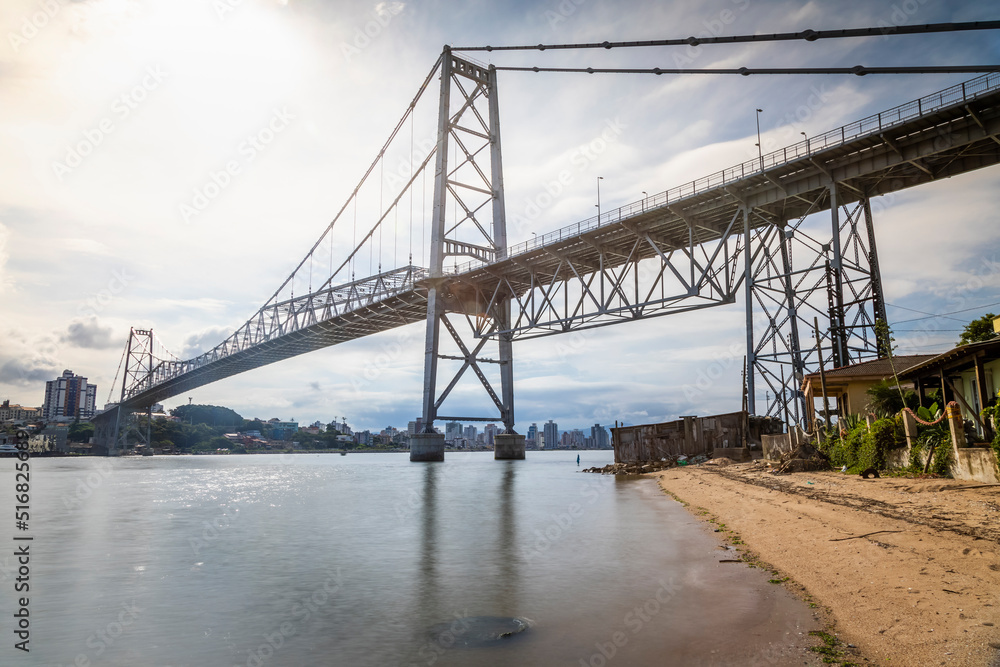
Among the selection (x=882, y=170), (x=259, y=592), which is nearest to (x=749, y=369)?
(x=882, y=170)

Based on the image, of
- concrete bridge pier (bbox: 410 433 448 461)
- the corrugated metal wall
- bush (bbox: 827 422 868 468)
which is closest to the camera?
bush (bbox: 827 422 868 468)

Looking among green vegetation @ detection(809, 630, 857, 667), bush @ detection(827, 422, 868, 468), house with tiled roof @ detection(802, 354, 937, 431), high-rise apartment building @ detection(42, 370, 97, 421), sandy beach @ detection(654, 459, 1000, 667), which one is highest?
high-rise apartment building @ detection(42, 370, 97, 421)

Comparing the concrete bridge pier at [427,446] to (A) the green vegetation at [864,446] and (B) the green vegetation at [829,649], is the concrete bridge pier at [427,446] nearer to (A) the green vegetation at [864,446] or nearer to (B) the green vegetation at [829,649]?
(A) the green vegetation at [864,446]

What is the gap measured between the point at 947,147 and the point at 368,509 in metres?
26.1

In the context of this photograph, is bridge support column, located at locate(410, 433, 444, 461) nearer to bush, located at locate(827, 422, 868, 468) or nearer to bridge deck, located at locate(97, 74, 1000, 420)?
bridge deck, located at locate(97, 74, 1000, 420)

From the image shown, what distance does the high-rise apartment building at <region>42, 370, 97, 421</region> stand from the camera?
130625mm

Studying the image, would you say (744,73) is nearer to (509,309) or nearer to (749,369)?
(749,369)

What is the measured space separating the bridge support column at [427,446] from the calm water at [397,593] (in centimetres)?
3288

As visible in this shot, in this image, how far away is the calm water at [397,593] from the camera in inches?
259

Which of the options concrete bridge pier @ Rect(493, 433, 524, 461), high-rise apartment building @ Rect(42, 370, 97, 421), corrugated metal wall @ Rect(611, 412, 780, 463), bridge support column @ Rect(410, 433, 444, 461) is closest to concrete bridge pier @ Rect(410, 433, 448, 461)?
bridge support column @ Rect(410, 433, 444, 461)

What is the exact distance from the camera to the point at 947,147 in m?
22.9

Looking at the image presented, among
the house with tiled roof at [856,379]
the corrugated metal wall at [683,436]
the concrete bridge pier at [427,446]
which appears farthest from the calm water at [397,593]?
the concrete bridge pier at [427,446]

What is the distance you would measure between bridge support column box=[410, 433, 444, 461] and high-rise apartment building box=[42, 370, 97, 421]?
362 ft

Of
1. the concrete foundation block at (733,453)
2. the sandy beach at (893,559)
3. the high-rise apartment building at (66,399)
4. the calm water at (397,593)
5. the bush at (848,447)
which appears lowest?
the calm water at (397,593)
